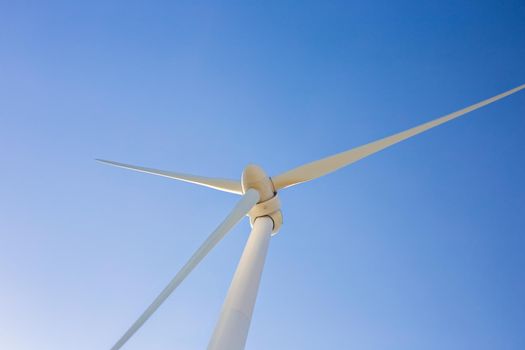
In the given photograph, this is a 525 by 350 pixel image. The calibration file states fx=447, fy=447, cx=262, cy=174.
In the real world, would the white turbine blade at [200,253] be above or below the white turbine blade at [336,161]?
below

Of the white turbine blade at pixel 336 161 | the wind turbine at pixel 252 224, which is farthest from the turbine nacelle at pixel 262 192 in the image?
the white turbine blade at pixel 336 161

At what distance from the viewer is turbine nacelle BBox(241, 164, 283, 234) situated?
1319 centimetres

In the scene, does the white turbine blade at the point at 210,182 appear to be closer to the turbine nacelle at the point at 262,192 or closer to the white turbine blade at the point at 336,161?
the turbine nacelle at the point at 262,192

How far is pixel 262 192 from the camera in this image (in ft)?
43.8

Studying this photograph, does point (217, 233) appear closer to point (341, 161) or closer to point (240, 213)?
point (240, 213)

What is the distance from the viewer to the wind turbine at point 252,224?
8.64 metres

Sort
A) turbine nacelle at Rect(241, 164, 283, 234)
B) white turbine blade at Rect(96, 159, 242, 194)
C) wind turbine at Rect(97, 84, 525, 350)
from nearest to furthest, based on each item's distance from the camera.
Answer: wind turbine at Rect(97, 84, 525, 350) → turbine nacelle at Rect(241, 164, 283, 234) → white turbine blade at Rect(96, 159, 242, 194)

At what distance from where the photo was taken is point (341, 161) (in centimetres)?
1408

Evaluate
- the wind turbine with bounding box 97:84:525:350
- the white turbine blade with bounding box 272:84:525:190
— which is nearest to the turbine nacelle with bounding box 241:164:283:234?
the wind turbine with bounding box 97:84:525:350

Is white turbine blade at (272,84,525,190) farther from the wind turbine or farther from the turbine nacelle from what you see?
the turbine nacelle

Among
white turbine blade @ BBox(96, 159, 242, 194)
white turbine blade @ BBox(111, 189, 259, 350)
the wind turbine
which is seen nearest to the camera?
white turbine blade @ BBox(111, 189, 259, 350)

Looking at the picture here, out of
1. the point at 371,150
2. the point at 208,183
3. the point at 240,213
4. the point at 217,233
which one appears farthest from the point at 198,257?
the point at 371,150

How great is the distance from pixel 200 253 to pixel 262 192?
3.53 meters

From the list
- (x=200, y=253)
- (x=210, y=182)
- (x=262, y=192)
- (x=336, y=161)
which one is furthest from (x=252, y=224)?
(x=200, y=253)
